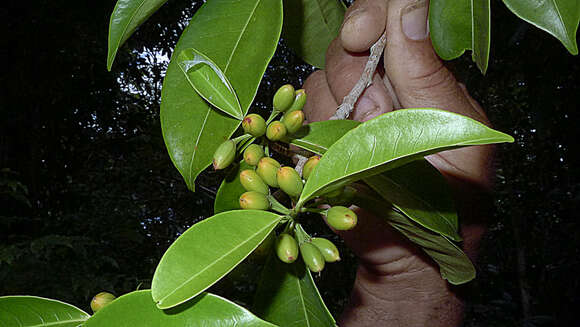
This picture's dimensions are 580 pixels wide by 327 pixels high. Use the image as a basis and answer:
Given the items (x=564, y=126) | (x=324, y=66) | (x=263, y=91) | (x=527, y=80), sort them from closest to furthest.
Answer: (x=324, y=66), (x=527, y=80), (x=564, y=126), (x=263, y=91)

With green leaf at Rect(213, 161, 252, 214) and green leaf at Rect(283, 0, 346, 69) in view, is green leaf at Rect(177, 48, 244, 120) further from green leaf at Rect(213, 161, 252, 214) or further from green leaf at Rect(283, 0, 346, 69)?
green leaf at Rect(283, 0, 346, 69)

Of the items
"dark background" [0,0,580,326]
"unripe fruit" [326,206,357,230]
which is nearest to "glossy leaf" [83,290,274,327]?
"unripe fruit" [326,206,357,230]

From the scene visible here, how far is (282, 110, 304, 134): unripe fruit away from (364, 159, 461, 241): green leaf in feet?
0.42

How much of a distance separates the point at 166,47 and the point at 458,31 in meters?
5.30

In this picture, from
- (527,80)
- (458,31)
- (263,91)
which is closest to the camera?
(458,31)

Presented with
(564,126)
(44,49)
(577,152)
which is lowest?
(577,152)

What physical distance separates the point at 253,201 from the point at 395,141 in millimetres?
208

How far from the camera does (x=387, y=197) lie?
2.02 feet

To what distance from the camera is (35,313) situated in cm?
55

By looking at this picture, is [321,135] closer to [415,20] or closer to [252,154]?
[252,154]

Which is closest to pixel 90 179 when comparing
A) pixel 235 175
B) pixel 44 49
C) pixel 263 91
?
pixel 44 49

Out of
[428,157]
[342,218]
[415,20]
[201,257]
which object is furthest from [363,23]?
[201,257]

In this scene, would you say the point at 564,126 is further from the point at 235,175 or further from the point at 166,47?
the point at 166,47

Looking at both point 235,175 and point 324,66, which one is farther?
point 324,66
